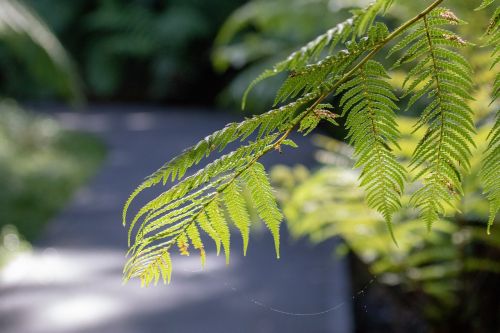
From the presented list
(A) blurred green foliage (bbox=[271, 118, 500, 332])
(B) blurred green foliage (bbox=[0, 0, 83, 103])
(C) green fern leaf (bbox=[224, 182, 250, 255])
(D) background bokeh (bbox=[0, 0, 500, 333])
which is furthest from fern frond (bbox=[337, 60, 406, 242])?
(B) blurred green foliage (bbox=[0, 0, 83, 103])

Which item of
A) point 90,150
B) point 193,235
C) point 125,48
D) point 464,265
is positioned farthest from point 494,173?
point 125,48

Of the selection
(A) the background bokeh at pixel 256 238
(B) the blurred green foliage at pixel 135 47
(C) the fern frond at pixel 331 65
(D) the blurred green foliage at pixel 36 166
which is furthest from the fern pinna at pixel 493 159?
(B) the blurred green foliage at pixel 135 47

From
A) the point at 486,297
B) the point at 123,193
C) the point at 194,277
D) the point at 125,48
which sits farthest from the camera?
the point at 125,48

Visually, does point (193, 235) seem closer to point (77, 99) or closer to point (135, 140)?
point (77, 99)

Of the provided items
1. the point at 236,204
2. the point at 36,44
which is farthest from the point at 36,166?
the point at 236,204

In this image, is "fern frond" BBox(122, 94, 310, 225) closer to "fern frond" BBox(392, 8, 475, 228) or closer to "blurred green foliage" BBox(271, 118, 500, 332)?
"fern frond" BBox(392, 8, 475, 228)

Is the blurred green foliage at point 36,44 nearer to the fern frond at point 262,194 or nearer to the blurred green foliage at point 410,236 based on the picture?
the blurred green foliage at point 410,236
